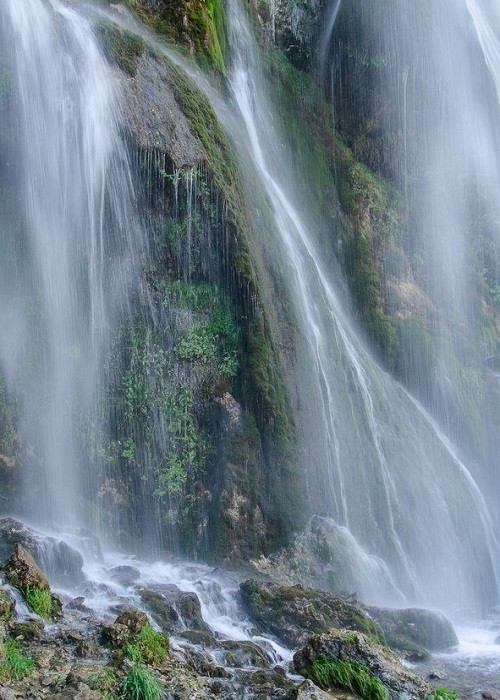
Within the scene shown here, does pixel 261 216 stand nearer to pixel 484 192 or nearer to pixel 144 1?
pixel 144 1

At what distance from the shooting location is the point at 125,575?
11578 millimetres

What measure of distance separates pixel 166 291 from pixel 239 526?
4780mm

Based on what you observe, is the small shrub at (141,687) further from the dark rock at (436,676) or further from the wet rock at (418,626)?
the wet rock at (418,626)

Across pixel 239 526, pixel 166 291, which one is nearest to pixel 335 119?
pixel 166 291

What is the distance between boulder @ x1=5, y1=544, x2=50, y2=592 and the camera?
8.59 metres

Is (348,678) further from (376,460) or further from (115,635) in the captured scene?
(376,460)

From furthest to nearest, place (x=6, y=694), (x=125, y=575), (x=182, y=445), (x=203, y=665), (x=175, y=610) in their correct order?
(x=182, y=445) → (x=125, y=575) → (x=175, y=610) → (x=203, y=665) → (x=6, y=694)

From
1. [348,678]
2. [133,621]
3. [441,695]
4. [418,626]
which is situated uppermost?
[133,621]

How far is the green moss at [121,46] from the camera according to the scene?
15.6 m

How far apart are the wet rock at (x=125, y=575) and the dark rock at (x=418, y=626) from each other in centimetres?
381

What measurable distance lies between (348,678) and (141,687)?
2411mm

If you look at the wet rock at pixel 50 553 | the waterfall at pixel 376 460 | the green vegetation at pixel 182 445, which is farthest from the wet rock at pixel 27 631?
the waterfall at pixel 376 460

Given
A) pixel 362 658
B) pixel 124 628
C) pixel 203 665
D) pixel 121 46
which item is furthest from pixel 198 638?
pixel 121 46

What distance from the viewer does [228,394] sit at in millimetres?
14648
